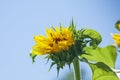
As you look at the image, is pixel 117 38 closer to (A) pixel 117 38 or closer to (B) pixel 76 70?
(A) pixel 117 38

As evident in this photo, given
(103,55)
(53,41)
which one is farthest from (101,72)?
(53,41)

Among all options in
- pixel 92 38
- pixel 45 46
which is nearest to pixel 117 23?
pixel 92 38

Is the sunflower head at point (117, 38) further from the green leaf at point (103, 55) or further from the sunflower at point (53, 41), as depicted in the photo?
the sunflower at point (53, 41)

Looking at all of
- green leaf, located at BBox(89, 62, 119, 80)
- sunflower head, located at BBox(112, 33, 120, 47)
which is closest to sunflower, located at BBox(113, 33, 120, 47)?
sunflower head, located at BBox(112, 33, 120, 47)

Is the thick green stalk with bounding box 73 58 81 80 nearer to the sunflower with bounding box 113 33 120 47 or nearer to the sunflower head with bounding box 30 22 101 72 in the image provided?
the sunflower head with bounding box 30 22 101 72

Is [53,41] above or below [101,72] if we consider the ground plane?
above

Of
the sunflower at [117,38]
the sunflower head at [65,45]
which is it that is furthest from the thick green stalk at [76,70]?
the sunflower at [117,38]

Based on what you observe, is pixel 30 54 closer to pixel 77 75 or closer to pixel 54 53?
pixel 54 53
